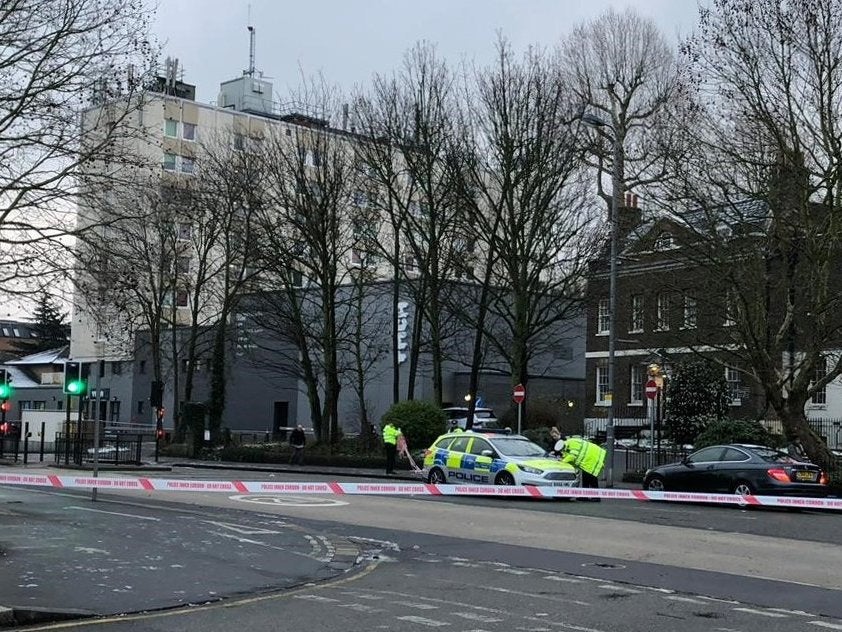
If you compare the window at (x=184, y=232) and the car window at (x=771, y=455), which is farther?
the window at (x=184, y=232)

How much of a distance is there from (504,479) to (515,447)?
1.05m

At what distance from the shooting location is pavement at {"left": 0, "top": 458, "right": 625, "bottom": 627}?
406 inches

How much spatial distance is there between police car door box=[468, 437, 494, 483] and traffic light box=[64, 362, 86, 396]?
9.67 metres

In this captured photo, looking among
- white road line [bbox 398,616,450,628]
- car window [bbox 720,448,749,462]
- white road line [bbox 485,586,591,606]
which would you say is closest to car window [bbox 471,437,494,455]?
car window [bbox 720,448,749,462]

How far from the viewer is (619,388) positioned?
177ft

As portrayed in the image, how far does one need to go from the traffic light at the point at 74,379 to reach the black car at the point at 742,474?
45.5 ft

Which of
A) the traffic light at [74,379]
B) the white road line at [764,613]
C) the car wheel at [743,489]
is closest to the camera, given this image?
the white road line at [764,613]

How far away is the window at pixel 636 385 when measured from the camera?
5253 centimetres

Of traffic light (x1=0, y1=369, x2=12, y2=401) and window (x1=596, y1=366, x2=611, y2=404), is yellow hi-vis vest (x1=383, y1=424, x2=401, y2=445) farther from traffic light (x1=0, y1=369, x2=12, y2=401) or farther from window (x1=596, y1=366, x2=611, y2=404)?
window (x1=596, y1=366, x2=611, y2=404)

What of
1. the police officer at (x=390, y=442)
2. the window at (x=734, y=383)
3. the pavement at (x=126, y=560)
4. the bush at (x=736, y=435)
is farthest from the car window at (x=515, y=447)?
the window at (x=734, y=383)

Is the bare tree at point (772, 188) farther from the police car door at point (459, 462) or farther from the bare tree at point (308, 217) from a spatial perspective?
the bare tree at point (308, 217)

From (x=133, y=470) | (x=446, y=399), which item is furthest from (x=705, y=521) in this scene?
(x=446, y=399)

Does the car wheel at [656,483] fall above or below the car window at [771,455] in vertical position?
below

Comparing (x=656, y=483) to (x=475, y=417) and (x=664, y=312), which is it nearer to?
(x=664, y=312)
